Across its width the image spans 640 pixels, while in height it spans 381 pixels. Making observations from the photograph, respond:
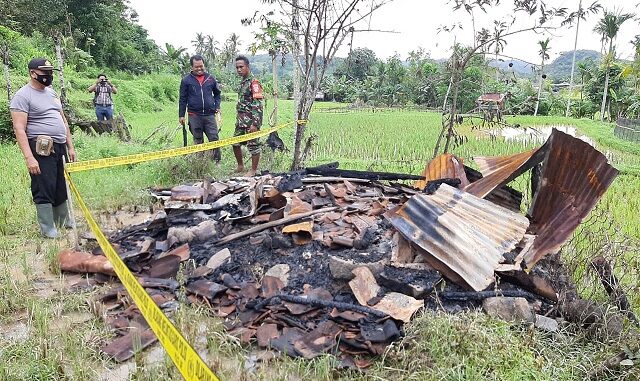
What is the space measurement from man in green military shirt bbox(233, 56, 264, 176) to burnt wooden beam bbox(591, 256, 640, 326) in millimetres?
4707

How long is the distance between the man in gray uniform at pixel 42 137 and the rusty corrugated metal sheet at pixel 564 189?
4.35 metres

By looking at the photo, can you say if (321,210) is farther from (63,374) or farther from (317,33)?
(317,33)

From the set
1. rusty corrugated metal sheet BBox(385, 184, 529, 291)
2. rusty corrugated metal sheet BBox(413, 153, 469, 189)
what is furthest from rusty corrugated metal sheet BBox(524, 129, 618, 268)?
rusty corrugated metal sheet BBox(413, 153, 469, 189)

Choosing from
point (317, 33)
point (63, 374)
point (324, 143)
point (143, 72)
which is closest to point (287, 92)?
point (143, 72)

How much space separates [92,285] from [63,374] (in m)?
1.16

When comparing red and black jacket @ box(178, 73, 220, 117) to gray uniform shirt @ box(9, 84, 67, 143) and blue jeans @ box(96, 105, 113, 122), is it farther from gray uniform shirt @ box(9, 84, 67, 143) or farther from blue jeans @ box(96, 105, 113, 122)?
blue jeans @ box(96, 105, 113, 122)

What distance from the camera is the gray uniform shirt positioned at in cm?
411

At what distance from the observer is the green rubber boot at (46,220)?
14.4ft

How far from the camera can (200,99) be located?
22.0ft

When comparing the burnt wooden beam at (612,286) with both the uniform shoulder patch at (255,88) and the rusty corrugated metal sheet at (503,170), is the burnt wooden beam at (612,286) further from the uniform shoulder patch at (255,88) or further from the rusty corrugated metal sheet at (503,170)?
the uniform shoulder patch at (255,88)

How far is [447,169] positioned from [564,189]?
1.30 meters

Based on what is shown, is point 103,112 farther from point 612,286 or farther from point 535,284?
point 612,286

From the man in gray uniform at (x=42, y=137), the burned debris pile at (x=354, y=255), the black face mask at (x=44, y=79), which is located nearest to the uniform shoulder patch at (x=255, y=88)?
the burned debris pile at (x=354, y=255)

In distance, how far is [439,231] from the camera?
3.33m
